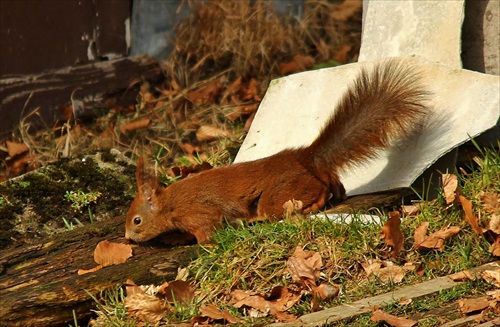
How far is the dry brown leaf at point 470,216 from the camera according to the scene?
4125mm

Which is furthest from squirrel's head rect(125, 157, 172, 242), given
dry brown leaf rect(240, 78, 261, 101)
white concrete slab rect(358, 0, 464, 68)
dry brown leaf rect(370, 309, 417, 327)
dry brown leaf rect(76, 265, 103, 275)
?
dry brown leaf rect(240, 78, 261, 101)

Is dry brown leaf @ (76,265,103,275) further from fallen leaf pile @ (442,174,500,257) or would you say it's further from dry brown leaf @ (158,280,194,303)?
fallen leaf pile @ (442,174,500,257)

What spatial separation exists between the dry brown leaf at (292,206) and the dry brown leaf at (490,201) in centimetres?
92

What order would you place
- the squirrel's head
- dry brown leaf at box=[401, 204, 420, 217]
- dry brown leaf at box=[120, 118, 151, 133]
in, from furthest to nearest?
dry brown leaf at box=[120, 118, 151, 133], the squirrel's head, dry brown leaf at box=[401, 204, 420, 217]

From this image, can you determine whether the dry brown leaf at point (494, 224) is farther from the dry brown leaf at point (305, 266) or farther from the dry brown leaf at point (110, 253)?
the dry brown leaf at point (110, 253)

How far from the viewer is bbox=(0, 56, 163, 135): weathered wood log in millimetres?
6578

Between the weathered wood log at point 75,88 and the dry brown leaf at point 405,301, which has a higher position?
the weathered wood log at point 75,88

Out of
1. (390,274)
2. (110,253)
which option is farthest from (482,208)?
(110,253)

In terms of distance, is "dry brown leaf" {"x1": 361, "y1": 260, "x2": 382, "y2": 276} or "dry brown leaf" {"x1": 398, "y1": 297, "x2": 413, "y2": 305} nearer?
"dry brown leaf" {"x1": 398, "y1": 297, "x2": 413, "y2": 305}

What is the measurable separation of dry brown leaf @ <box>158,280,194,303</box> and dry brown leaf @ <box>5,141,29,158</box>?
271 centimetres

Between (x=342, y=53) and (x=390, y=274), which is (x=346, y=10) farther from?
(x=390, y=274)

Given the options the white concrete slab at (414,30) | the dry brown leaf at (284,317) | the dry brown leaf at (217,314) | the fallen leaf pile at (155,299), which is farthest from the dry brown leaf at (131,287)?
the white concrete slab at (414,30)

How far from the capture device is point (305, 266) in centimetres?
398

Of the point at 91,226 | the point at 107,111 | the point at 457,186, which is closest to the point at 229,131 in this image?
the point at 107,111
